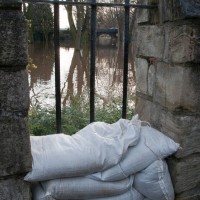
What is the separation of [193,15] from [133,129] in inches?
29.6

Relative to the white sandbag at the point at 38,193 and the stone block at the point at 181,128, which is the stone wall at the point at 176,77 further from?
the white sandbag at the point at 38,193

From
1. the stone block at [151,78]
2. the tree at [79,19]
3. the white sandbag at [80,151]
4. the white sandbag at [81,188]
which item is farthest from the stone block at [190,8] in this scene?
the tree at [79,19]

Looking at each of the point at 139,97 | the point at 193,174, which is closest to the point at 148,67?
the point at 139,97

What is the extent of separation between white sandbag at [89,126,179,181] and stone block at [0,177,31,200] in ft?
1.22

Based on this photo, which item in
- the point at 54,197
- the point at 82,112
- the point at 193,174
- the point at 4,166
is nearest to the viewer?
the point at 4,166

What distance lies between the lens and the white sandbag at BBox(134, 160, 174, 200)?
188 cm

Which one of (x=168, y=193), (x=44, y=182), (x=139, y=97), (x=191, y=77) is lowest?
(x=168, y=193)

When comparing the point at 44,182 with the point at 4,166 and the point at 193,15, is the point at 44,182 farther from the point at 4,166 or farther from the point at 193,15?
the point at 193,15

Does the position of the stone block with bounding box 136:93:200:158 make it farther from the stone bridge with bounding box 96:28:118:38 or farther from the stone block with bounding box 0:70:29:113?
the stone bridge with bounding box 96:28:118:38

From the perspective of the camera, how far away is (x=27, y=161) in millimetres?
1634

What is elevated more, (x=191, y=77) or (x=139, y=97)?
(x=191, y=77)

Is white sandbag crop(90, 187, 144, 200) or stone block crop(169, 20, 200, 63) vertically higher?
stone block crop(169, 20, 200, 63)

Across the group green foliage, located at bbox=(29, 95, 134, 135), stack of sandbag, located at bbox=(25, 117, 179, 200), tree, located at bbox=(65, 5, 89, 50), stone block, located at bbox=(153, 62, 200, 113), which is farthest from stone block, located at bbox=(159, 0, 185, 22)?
tree, located at bbox=(65, 5, 89, 50)

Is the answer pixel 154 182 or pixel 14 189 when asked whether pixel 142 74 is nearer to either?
pixel 154 182
